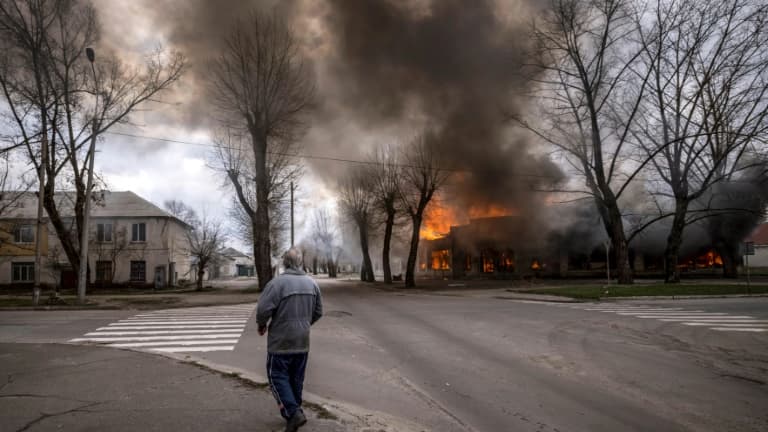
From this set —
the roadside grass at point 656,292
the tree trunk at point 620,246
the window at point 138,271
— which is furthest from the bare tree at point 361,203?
the roadside grass at point 656,292

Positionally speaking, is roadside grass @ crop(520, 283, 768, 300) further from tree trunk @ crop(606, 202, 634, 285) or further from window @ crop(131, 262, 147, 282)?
window @ crop(131, 262, 147, 282)

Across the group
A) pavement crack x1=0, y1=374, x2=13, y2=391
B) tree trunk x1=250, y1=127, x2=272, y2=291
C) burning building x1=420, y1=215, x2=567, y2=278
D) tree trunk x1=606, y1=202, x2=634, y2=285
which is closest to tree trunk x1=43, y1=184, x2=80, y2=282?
tree trunk x1=250, y1=127, x2=272, y2=291

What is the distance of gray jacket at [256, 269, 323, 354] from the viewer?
387 cm

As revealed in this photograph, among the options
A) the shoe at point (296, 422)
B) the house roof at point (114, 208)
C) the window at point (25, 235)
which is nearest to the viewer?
the shoe at point (296, 422)

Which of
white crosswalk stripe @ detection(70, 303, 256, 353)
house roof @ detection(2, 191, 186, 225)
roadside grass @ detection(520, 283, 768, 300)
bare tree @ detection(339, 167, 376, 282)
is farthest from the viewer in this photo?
bare tree @ detection(339, 167, 376, 282)

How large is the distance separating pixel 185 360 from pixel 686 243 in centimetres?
Answer: 3749

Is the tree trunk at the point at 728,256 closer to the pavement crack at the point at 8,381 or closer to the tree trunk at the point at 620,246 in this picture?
the tree trunk at the point at 620,246

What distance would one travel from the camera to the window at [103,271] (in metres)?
32.7

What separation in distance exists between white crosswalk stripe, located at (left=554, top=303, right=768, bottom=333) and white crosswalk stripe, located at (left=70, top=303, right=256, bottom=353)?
33.9 ft

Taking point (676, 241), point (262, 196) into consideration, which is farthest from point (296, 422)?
point (676, 241)

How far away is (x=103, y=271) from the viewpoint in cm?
3288

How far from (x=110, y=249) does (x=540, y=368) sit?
34.3m

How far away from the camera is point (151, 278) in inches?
1320

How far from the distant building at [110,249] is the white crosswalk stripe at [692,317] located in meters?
30.1
